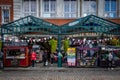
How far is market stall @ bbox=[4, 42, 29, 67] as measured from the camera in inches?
1414

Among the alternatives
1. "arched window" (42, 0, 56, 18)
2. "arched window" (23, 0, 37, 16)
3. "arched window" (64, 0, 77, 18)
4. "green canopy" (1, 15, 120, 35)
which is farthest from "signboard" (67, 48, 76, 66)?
"arched window" (23, 0, 37, 16)

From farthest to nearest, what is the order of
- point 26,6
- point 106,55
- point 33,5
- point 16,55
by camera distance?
1. point 26,6
2. point 33,5
3. point 16,55
4. point 106,55

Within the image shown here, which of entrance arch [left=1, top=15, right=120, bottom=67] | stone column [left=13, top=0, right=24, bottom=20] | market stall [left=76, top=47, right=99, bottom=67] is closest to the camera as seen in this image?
market stall [left=76, top=47, right=99, bottom=67]

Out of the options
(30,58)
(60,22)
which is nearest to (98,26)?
(30,58)

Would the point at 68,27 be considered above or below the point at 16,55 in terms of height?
above

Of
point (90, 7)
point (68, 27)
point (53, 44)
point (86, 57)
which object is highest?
point (90, 7)

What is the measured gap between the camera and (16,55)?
118ft

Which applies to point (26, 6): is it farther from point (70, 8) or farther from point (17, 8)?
point (70, 8)

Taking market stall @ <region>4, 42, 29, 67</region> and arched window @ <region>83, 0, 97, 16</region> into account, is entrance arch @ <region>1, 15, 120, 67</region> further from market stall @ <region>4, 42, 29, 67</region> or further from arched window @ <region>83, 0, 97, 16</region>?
arched window @ <region>83, 0, 97, 16</region>

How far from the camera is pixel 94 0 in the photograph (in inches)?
2084

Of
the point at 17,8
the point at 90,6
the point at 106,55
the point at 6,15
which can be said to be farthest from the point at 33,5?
the point at 106,55

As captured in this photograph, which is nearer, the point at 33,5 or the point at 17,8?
the point at 17,8

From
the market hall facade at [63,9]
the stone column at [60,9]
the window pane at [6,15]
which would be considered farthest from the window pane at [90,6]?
the window pane at [6,15]

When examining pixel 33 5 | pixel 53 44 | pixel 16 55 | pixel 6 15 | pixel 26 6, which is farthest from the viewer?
pixel 26 6
